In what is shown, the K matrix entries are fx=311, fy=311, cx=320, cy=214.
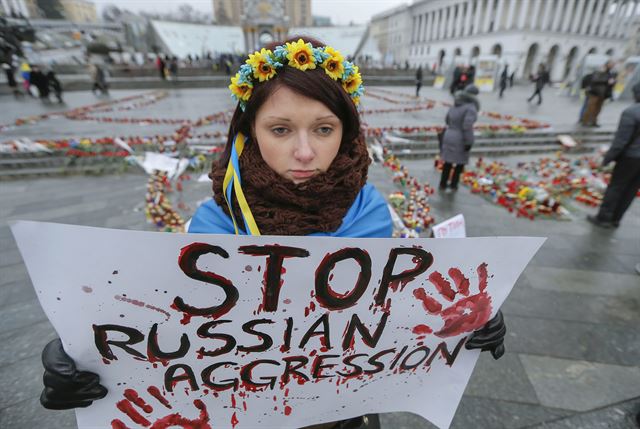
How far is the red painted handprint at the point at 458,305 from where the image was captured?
101cm

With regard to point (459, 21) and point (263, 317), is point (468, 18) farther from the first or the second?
point (263, 317)

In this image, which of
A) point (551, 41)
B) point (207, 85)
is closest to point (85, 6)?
point (207, 85)

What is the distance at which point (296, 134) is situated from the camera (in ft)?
3.44

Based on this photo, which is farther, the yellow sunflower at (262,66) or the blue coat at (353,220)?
the blue coat at (353,220)

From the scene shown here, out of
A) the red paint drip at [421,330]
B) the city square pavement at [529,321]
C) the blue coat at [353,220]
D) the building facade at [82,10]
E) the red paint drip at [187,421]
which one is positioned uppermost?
the building facade at [82,10]

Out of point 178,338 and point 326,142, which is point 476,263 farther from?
point 178,338

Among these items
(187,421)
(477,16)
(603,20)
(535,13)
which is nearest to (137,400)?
(187,421)

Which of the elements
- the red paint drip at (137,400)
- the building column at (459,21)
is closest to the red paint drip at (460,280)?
the red paint drip at (137,400)

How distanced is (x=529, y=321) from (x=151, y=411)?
113 inches

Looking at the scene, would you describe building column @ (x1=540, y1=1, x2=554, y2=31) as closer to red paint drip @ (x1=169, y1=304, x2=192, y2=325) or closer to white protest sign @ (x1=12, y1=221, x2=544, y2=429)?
white protest sign @ (x1=12, y1=221, x2=544, y2=429)

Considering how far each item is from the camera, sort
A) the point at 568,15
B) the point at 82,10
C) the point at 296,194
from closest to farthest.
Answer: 1. the point at 296,194
2. the point at 568,15
3. the point at 82,10

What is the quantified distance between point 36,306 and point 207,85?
2229 centimetres

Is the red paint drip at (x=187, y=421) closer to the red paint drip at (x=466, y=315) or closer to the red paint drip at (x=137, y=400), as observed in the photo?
the red paint drip at (x=137, y=400)

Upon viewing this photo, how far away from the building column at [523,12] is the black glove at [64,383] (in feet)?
195
